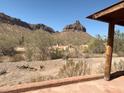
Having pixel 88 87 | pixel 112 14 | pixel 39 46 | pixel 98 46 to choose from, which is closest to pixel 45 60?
pixel 39 46

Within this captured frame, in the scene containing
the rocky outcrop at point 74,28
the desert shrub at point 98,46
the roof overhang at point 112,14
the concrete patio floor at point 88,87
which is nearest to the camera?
the concrete patio floor at point 88,87

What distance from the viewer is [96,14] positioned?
700cm

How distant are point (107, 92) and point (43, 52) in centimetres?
1946

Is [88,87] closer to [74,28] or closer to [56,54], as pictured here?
[56,54]

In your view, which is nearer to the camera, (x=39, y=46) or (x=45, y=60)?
(x=45, y=60)

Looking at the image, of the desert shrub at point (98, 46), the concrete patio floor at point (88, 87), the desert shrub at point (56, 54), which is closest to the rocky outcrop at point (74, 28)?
the desert shrub at point (98, 46)

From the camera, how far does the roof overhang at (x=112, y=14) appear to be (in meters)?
6.27

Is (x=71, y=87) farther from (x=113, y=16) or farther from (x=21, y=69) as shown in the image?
(x=21, y=69)

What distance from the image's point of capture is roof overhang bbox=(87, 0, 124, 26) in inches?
247

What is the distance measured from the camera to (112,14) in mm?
6855

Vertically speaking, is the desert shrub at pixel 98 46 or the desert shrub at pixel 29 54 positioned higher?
the desert shrub at pixel 98 46

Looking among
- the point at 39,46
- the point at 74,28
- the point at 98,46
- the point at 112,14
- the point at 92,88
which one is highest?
the point at 74,28

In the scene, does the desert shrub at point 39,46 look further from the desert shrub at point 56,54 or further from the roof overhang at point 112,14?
the roof overhang at point 112,14

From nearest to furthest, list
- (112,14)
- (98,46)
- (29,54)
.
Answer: (112,14), (29,54), (98,46)
